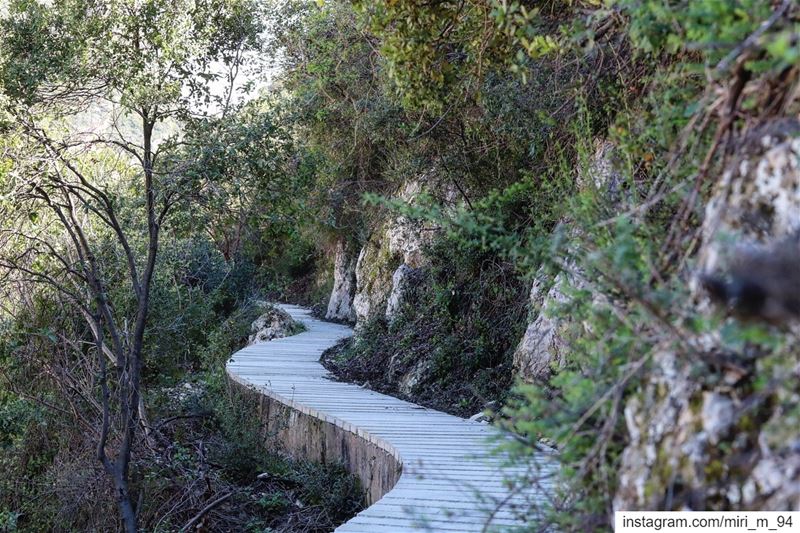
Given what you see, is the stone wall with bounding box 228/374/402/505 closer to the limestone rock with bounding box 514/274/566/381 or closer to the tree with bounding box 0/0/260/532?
the limestone rock with bounding box 514/274/566/381

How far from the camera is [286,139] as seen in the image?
27.8 feet

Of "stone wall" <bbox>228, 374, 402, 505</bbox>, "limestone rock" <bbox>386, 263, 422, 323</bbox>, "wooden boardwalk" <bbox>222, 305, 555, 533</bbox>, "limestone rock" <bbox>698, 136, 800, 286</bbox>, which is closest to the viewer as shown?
"limestone rock" <bbox>698, 136, 800, 286</bbox>

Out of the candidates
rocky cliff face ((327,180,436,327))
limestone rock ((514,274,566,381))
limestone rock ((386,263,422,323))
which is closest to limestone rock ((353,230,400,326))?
rocky cliff face ((327,180,436,327))

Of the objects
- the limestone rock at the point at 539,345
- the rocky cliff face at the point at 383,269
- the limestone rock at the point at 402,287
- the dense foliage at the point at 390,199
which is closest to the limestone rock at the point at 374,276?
the rocky cliff face at the point at 383,269

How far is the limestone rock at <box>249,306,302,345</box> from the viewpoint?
16375 millimetres

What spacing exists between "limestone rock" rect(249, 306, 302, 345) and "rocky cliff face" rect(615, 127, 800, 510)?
14110 millimetres

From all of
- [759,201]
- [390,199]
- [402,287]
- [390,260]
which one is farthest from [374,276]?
[759,201]

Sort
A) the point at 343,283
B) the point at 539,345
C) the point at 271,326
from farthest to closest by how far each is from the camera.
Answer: the point at 343,283 → the point at 271,326 → the point at 539,345

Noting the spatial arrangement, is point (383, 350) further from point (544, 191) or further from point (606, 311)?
point (606, 311)

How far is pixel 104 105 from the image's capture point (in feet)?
27.3

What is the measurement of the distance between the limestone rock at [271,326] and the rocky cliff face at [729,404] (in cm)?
1411

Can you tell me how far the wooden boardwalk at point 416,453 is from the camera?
3.21m

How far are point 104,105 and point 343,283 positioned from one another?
36.8 feet

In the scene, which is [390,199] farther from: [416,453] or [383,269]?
[383,269]
